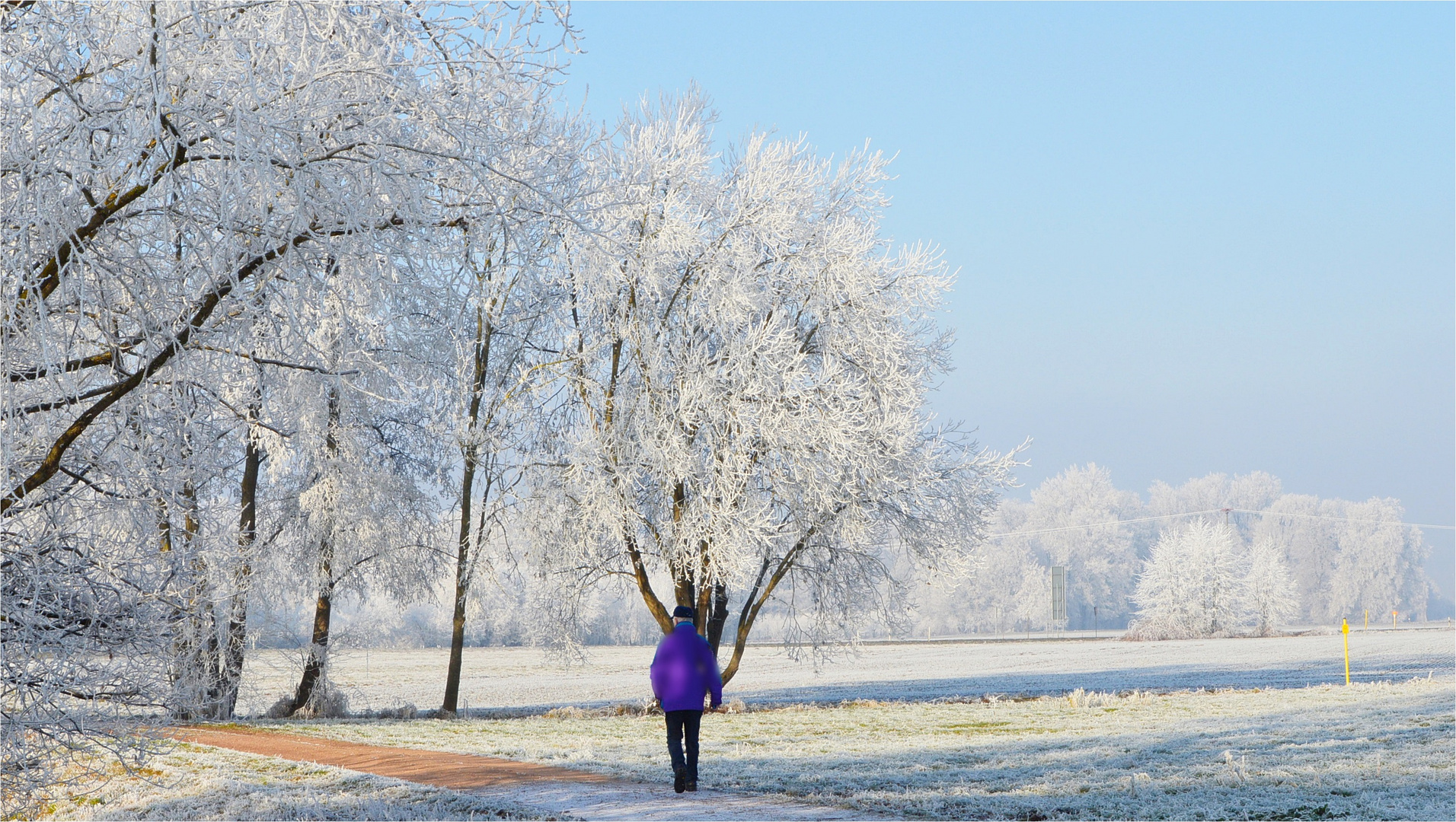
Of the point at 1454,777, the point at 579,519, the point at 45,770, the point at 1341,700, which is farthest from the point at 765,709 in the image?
the point at 45,770

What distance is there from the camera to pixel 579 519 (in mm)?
19734

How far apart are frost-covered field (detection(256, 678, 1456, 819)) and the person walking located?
2.21 ft

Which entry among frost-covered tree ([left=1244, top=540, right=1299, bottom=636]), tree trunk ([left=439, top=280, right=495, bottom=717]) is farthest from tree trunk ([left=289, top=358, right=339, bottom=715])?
frost-covered tree ([left=1244, top=540, right=1299, bottom=636])

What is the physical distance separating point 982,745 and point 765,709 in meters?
9.17

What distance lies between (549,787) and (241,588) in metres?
10.5

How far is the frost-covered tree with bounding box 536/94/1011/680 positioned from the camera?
18750 mm

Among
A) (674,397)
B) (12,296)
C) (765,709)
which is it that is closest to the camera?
(12,296)

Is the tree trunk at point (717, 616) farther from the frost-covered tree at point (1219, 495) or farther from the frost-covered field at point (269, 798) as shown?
the frost-covered tree at point (1219, 495)

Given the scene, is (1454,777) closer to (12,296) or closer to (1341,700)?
(1341,700)

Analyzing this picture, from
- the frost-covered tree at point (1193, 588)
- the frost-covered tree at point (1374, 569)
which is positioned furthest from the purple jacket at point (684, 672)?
the frost-covered tree at point (1374, 569)

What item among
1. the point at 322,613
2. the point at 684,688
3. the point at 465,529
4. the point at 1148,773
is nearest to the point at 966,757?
the point at 1148,773

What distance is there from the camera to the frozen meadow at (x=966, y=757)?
29.6 ft

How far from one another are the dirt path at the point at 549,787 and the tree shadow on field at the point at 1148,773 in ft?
2.18

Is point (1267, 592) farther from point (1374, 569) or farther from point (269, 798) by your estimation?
point (269, 798)
